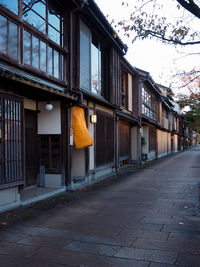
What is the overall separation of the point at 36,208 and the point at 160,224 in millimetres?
3499

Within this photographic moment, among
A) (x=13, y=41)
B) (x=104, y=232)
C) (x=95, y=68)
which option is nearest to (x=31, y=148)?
(x=13, y=41)

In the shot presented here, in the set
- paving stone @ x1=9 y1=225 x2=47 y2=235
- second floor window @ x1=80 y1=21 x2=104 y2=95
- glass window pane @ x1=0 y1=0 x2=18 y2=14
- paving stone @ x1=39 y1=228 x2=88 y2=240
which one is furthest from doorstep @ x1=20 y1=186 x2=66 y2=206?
glass window pane @ x1=0 y1=0 x2=18 y2=14

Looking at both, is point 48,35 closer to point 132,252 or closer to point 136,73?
point 132,252

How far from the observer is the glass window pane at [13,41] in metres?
7.04

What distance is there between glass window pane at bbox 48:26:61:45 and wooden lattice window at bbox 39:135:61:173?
3.49 metres

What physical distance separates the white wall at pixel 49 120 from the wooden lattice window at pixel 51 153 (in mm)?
225

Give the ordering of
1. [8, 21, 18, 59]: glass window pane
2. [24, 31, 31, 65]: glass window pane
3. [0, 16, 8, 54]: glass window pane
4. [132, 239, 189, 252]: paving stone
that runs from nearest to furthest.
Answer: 1. [132, 239, 189, 252]: paving stone
2. [0, 16, 8, 54]: glass window pane
3. [8, 21, 18, 59]: glass window pane
4. [24, 31, 31, 65]: glass window pane

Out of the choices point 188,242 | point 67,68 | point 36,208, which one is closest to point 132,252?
point 188,242

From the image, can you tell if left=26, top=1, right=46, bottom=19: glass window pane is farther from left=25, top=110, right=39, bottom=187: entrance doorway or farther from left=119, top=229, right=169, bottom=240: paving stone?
left=119, top=229, right=169, bottom=240: paving stone

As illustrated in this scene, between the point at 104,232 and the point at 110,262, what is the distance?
1.36 metres


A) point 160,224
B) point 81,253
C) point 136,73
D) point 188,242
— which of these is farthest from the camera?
point 136,73

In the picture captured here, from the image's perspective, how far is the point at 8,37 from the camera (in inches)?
275

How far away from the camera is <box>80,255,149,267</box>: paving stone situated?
3861 mm

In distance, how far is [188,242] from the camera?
4695 mm
